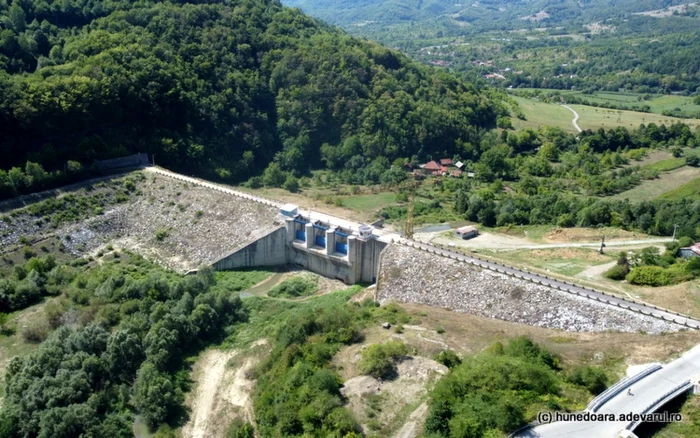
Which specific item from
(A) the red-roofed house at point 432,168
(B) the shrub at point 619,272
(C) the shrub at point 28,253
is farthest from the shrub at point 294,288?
(A) the red-roofed house at point 432,168

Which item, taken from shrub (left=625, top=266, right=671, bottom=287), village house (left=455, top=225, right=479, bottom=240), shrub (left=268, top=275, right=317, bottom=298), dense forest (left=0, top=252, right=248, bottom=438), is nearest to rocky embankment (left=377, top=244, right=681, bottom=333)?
shrub (left=625, top=266, right=671, bottom=287)

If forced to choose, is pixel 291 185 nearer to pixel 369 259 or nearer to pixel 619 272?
pixel 369 259

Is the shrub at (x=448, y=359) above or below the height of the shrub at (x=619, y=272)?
below

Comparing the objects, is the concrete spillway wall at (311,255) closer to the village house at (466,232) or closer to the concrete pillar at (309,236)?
the concrete pillar at (309,236)

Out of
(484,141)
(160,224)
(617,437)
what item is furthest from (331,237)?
(484,141)

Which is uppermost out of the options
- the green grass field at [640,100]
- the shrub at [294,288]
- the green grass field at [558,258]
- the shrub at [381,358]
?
the green grass field at [640,100]

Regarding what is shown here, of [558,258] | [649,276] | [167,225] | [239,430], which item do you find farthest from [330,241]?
[649,276]
